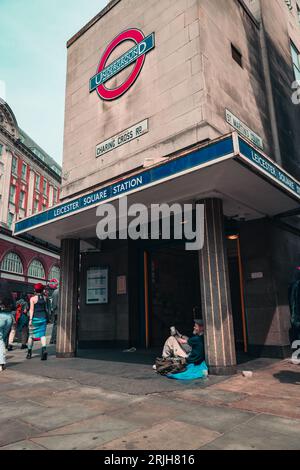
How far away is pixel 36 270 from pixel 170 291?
3000cm

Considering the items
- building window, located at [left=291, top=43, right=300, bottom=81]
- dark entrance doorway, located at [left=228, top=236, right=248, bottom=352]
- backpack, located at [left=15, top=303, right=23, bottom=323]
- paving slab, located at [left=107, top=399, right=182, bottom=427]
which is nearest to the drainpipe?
dark entrance doorway, located at [left=228, top=236, right=248, bottom=352]

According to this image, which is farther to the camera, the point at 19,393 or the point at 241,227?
the point at 241,227

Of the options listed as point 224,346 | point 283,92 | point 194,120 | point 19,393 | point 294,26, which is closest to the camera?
point 19,393

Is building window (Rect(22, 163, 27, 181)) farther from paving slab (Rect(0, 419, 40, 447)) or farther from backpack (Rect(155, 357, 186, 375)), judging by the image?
paving slab (Rect(0, 419, 40, 447))

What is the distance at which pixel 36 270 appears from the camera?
3950cm

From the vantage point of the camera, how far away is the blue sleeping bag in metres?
6.68

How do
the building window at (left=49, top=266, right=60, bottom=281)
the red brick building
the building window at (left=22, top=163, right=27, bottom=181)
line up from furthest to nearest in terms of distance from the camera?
the building window at (left=49, top=266, right=60, bottom=281), the building window at (left=22, top=163, right=27, bottom=181), the red brick building

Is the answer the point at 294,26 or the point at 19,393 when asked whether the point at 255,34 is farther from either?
the point at 19,393

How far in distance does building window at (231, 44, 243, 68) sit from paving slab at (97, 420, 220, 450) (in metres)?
9.54

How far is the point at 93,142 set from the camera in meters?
11.0

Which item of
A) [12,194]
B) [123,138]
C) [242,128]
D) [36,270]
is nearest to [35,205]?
[12,194]

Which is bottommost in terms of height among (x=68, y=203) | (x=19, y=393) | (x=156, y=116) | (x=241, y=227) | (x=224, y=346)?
(x=19, y=393)

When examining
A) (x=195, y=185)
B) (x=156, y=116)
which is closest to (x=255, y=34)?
(x=156, y=116)

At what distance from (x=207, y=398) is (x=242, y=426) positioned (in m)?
1.43
